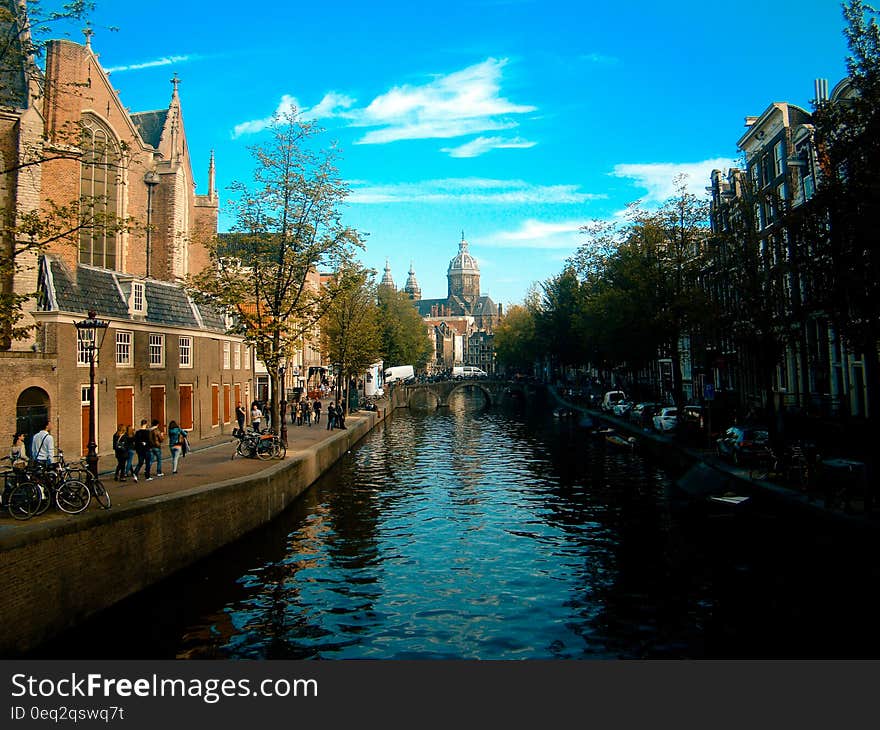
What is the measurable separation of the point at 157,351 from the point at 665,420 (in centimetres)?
2762

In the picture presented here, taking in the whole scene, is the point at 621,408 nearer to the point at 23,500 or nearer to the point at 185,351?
the point at 185,351

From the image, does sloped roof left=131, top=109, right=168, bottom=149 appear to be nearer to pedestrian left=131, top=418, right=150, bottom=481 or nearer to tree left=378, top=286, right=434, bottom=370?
→ pedestrian left=131, top=418, right=150, bottom=481

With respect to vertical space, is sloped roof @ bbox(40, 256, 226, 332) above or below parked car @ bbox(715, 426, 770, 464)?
above

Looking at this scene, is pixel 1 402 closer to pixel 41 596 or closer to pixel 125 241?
pixel 41 596

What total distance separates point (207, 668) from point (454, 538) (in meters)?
10.1

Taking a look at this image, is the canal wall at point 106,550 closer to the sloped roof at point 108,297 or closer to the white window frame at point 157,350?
the sloped roof at point 108,297

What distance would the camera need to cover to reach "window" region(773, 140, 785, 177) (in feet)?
126

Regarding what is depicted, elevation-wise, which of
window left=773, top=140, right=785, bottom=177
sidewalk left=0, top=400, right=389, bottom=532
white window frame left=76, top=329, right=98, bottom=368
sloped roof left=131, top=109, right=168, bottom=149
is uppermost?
sloped roof left=131, top=109, right=168, bottom=149

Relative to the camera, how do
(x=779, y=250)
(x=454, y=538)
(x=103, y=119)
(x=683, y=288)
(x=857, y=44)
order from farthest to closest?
1. (x=683, y=288)
2. (x=103, y=119)
3. (x=779, y=250)
4. (x=454, y=538)
5. (x=857, y=44)

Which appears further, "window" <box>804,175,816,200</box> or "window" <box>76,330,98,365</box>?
"window" <box>804,175,816,200</box>

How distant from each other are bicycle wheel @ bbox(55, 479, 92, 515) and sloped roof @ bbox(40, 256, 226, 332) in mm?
10038

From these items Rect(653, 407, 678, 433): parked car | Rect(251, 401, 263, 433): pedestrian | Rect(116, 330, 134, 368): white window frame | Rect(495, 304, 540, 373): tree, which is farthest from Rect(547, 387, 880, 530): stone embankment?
Rect(495, 304, 540, 373): tree

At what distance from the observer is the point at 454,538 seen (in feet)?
66.1

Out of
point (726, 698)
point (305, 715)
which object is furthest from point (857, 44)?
Answer: point (305, 715)
